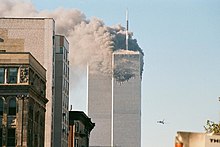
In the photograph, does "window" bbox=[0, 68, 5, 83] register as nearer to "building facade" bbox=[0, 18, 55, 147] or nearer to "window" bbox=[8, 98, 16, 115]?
"window" bbox=[8, 98, 16, 115]

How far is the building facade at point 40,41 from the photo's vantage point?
13543 centimetres

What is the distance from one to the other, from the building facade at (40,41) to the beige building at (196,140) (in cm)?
11937

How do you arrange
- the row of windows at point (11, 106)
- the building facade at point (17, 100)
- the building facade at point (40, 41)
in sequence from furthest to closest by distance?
the building facade at point (40, 41)
the row of windows at point (11, 106)
the building facade at point (17, 100)

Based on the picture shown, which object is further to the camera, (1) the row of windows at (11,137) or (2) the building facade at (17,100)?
(2) the building facade at (17,100)

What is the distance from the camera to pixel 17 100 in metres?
99.2

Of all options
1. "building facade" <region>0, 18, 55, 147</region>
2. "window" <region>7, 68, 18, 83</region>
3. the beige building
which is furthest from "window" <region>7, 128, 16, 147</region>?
the beige building

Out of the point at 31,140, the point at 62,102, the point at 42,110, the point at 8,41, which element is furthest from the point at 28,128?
the point at 62,102

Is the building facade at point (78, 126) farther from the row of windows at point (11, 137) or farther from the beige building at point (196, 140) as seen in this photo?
the beige building at point (196, 140)

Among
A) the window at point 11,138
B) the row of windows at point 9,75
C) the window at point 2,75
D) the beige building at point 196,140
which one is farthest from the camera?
the window at point 2,75

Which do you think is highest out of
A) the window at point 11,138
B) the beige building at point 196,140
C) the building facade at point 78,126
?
the building facade at point 78,126

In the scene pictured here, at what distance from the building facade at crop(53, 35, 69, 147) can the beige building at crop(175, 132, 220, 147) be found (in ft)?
412

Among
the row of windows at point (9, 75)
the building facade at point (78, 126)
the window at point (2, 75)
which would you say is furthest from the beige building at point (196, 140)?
the building facade at point (78, 126)

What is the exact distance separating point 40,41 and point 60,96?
12827 millimetres

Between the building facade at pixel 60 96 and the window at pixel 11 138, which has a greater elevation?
the building facade at pixel 60 96
